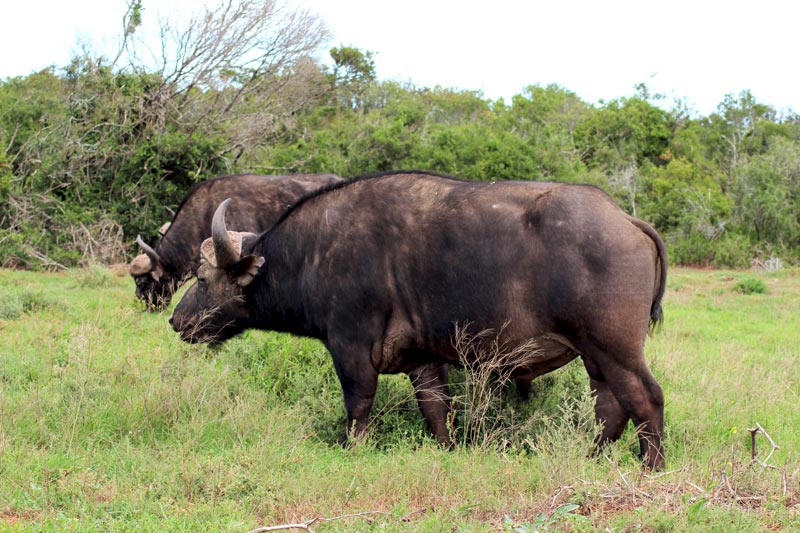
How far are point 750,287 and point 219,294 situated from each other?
11.9 metres

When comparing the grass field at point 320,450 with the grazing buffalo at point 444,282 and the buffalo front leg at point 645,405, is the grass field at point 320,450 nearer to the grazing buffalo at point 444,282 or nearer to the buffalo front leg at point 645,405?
the buffalo front leg at point 645,405

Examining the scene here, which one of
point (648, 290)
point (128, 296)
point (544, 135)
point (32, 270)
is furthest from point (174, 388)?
point (544, 135)

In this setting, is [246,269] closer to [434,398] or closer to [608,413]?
[434,398]

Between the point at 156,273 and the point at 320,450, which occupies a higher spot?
the point at 156,273

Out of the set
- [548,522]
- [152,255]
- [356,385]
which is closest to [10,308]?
[152,255]

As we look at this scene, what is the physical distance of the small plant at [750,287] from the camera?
15.4 meters

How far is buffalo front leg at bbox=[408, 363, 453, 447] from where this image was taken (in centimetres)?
605

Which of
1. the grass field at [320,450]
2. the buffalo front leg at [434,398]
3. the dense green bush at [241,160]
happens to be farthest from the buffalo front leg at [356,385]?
the dense green bush at [241,160]

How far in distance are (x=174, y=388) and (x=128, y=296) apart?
650cm

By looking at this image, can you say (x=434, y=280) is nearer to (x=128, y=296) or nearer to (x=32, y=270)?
(x=128, y=296)

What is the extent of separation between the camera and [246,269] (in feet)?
21.6

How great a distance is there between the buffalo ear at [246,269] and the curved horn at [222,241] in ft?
0.18

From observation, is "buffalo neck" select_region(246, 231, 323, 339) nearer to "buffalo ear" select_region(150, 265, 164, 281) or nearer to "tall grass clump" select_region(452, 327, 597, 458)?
"tall grass clump" select_region(452, 327, 597, 458)

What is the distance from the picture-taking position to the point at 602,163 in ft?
92.4
